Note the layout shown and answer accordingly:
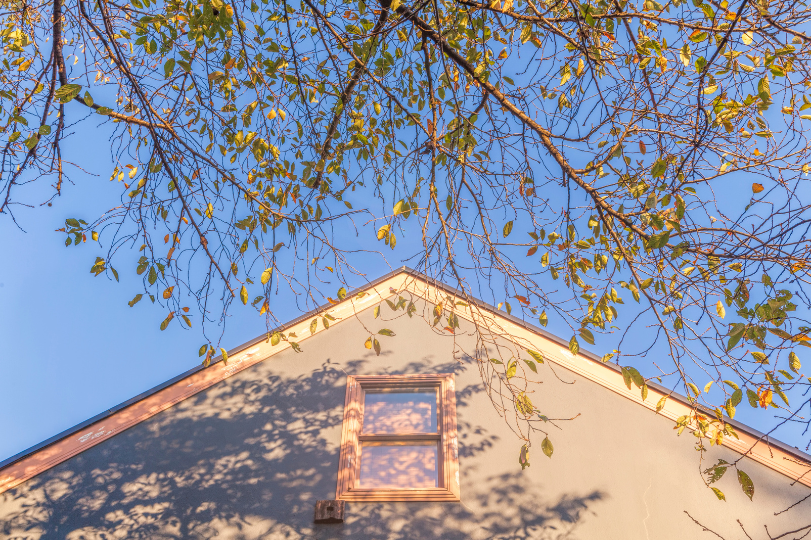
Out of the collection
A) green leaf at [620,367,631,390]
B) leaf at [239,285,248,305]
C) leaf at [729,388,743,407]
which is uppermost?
leaf at [239,285,248,305]

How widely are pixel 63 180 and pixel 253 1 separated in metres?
1.68

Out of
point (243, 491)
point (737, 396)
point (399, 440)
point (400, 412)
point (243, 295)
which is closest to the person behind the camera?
point (737, 396)

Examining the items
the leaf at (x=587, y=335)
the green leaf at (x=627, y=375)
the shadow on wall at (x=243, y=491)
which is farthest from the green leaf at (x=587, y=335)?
the shadow on wall at (x=243, y=491)

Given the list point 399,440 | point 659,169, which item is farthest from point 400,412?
point 659,169

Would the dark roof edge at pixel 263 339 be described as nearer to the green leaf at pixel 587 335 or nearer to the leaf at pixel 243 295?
the leaf at pixel 243 295

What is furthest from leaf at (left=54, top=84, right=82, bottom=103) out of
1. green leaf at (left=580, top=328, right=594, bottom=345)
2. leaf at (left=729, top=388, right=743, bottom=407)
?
leaf at (left=729, top=388, right=743, bottom=407)

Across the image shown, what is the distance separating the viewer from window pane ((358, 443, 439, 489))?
478cm

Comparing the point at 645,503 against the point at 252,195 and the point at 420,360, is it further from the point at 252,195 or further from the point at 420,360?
the point at 252,195

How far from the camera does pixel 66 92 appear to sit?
2.44 m

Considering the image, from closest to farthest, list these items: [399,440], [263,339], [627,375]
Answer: [627,375], [399,440], [263,339]

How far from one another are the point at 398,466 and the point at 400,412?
0.59 m

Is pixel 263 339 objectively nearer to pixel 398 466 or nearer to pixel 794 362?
pixel 398 466

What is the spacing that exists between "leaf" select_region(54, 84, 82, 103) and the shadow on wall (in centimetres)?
361

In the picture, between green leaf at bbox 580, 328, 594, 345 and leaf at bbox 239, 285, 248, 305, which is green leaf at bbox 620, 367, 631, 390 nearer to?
green leaf at bbox 580, 328, 594, 345
